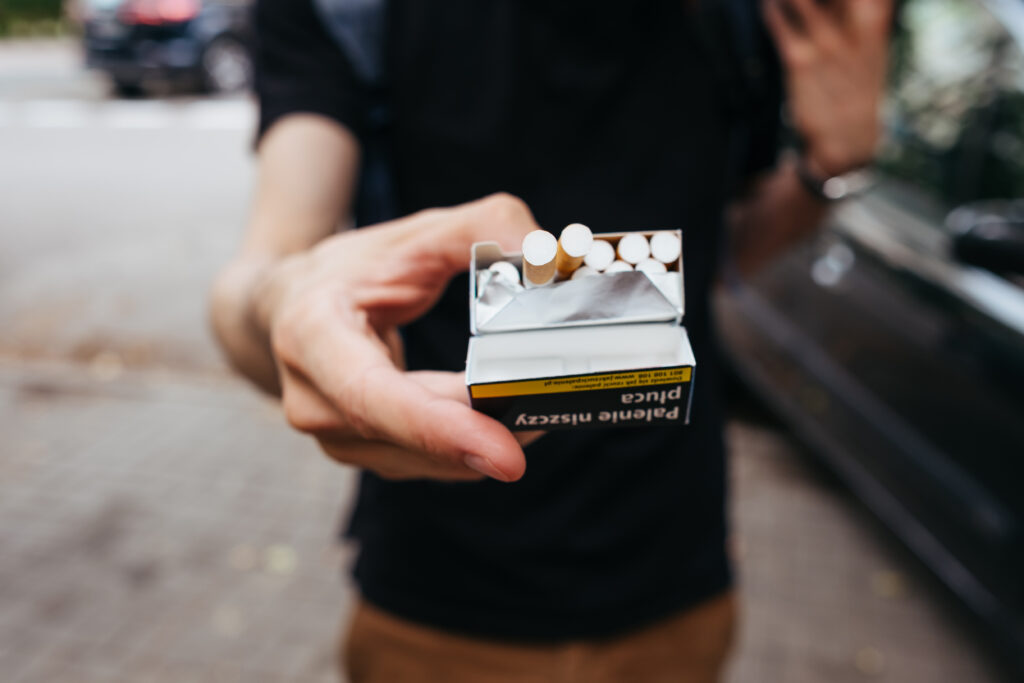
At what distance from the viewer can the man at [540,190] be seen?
1.23 meters

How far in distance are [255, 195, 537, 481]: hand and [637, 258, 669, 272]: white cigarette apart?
12 centimetres

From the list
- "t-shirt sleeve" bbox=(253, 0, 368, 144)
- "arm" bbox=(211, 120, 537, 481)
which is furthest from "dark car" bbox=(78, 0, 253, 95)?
"arm" bbox=(211, 120, 537, 481)

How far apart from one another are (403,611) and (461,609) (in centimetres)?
11

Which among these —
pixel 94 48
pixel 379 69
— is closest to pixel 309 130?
pixel 379 69

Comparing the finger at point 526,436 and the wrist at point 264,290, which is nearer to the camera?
the finger at point 526,436

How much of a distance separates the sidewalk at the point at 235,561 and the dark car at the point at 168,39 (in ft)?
27.4

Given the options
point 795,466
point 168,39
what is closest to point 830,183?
point 795,466

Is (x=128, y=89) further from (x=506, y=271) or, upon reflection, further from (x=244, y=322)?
(x=506, y=271)

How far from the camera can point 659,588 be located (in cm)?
135

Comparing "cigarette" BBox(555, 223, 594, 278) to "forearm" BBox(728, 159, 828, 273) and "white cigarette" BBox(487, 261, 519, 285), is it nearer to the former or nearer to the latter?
"white cigarette" BBox(487, 261, 519, 285)

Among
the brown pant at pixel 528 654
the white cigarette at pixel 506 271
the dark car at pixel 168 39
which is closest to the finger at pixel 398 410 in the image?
the white cigarette at pixel 506 271

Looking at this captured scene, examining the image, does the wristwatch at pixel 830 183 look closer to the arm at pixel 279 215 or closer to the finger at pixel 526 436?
the arm at pixel 279 215

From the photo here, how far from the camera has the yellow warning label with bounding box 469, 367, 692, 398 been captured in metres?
0.63

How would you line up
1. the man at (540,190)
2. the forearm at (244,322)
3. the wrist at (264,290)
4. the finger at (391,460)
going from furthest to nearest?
the man at (540,190)
the forearm at (244,322)
the wrist at (264,290)
the finger at (391,460)
